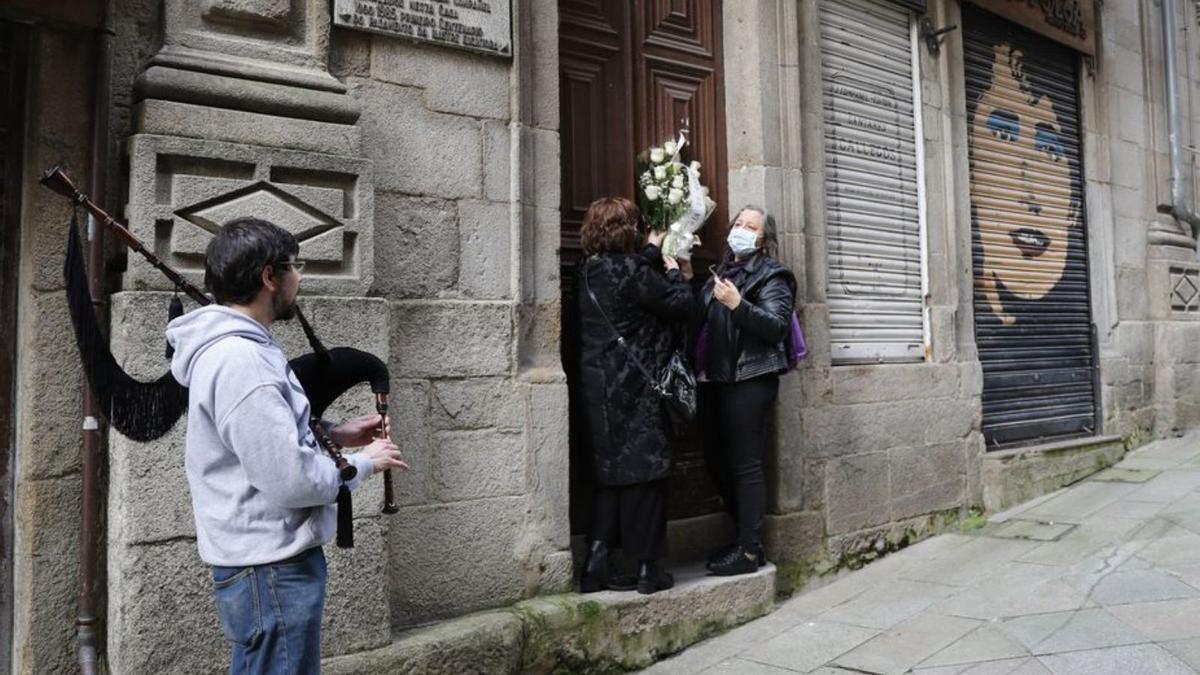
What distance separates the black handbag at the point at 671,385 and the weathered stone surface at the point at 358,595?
139cm

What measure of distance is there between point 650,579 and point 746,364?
1198mm

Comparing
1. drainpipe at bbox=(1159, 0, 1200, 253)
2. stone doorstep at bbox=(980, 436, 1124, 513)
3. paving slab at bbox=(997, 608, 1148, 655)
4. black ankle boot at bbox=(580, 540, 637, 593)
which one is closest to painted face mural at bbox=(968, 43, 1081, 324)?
stone doorstep at bbox=(980, 436, 1124, 513)

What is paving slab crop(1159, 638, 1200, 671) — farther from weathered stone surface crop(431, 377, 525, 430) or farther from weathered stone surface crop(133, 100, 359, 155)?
weathered stone surface crop(133, 100, 359, 155)

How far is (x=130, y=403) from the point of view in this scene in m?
2.59

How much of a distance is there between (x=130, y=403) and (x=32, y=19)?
1.65 metres

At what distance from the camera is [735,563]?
510 centimetres

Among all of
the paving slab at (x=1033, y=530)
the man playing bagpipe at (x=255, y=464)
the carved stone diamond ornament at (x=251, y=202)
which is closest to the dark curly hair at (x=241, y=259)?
the man playing bagpipe at (x=255, y=464)

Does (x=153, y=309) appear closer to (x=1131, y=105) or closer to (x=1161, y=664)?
(x=1161, y=664)

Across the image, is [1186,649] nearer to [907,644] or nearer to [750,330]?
[907,644]

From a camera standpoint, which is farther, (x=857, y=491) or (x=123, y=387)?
(x=857, y=491)

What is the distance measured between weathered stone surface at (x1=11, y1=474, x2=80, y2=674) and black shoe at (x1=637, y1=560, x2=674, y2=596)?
235 centimetres

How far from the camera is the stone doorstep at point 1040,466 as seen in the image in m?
6.96

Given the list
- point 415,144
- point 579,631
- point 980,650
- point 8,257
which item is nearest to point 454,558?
point 579,631

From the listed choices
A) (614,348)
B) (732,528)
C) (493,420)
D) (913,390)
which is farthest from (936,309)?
(493,420)
